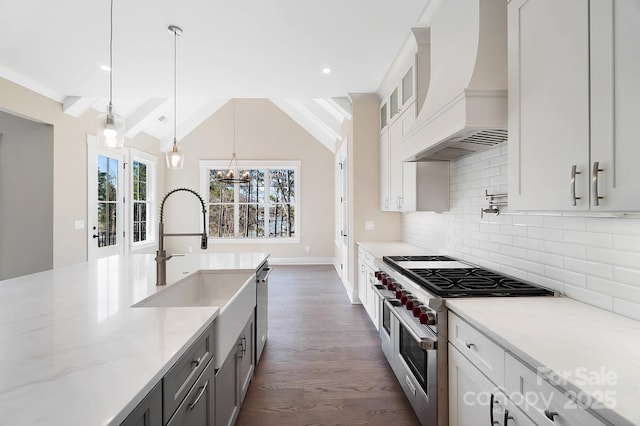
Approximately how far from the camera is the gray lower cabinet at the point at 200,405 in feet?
3.38

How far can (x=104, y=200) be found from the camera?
16.7 ft

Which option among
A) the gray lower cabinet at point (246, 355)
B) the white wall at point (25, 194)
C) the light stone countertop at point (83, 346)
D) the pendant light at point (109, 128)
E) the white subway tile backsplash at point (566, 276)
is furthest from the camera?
the white wall at point (25, 194)

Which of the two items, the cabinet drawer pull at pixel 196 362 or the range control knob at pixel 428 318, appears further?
the range control knob at pixel 428 318

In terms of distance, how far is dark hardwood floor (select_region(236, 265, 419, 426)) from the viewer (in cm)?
→ 200

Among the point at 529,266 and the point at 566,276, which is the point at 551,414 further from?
the point at 529,266

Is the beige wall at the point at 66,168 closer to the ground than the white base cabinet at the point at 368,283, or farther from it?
farther from it

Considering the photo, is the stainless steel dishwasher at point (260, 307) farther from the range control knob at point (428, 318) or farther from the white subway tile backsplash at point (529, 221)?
the white subway tile backsplash at point (529, 221)

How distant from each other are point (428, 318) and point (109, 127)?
2.48 metres

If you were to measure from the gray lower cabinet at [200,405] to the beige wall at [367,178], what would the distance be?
2.96 metres

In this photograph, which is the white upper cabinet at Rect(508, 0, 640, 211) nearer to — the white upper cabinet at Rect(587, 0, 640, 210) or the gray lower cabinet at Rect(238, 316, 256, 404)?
the white upper cabinet at Rect(587, 0, 640, 210)

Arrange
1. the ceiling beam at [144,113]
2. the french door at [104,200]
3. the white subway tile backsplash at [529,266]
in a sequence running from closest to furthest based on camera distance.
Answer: the white subway tile backsplash at [529,266]
the french door at [104,200]
the ceiling beam at [144,113]

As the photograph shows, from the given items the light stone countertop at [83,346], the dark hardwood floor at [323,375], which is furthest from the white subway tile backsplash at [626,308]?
the light stone countertop at [83,346]

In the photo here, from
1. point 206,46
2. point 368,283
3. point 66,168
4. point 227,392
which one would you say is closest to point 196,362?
point 227,392

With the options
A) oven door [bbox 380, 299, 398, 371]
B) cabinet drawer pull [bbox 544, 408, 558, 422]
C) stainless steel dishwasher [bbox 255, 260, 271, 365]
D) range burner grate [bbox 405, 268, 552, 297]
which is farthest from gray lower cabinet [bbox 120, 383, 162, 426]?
oven door [bbox 380, 299, 398, 371]
